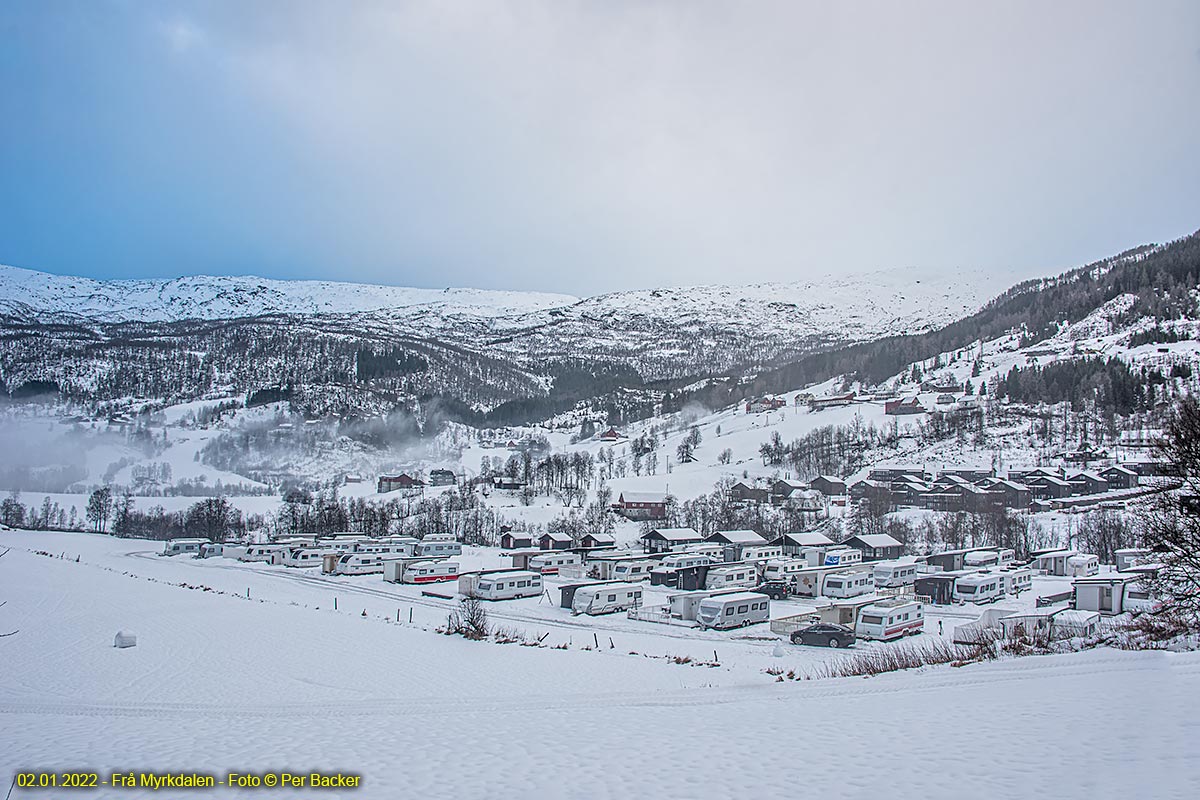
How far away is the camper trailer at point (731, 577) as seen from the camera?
32469 millimetres

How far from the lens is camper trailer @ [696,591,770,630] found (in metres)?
23.9

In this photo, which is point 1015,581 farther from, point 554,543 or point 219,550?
point 219,550

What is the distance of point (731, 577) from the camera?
32.7 meters

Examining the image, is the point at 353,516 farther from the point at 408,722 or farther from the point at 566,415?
the point at 566,415

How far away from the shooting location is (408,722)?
9.52 metres

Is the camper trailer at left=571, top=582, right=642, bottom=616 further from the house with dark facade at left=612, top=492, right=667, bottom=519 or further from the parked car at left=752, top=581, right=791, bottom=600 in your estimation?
the house with dark facade at left=612, top=492, right=667, bottom=519

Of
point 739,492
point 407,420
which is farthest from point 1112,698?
point 407,420

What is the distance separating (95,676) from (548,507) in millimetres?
48127

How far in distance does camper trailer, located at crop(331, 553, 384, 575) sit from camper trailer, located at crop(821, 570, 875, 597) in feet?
75.5

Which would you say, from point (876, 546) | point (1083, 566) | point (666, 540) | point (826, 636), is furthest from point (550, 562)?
point (1083, 566)

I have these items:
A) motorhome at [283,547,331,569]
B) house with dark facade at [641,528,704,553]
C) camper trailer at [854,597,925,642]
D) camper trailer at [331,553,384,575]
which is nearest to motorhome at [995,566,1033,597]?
camper trailer at [854,597,925,642]

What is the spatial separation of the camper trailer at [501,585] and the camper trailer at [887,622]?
14.1 meters

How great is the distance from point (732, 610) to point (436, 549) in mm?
22447

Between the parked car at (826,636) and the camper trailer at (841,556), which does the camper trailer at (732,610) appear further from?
the camper trailer at (841,556)
